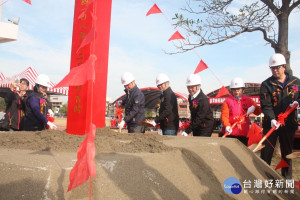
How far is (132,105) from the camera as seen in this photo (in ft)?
12.2

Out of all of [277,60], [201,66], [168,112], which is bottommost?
[168,112]

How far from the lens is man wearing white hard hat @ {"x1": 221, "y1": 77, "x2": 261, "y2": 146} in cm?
361

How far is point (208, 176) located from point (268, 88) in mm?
1913

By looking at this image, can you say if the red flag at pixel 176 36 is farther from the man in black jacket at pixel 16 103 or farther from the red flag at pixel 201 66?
the man in black jacket at pixel 16 103

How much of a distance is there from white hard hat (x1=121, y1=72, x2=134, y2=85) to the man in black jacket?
181cm

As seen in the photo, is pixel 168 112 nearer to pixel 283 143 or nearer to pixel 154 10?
pixel 283 143

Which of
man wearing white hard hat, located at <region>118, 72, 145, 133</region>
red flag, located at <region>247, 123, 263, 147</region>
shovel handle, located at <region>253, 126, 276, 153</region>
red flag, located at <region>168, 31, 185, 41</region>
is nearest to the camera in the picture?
shovel handle, located at <region>253, 126, 276, 153</region>

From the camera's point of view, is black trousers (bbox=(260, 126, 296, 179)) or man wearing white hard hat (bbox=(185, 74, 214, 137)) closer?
black trousers (bbox=(260, 126, 296, 179))

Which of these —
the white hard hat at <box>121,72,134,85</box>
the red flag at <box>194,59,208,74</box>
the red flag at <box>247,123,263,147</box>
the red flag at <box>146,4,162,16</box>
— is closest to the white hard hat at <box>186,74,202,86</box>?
the white hard hat at <box>121,72,134,85</box>

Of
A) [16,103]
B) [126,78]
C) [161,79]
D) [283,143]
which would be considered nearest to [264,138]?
[283,143]

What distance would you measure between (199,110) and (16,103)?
10.3 ft

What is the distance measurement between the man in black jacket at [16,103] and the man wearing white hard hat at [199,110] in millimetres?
2836

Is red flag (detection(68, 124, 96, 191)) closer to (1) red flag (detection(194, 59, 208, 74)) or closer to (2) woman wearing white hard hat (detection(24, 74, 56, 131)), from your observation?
(2) woman wearing white hard hat (detection(24, 74, 56, 131))

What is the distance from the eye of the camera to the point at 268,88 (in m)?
3.27
